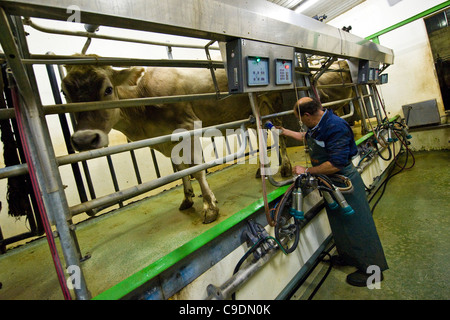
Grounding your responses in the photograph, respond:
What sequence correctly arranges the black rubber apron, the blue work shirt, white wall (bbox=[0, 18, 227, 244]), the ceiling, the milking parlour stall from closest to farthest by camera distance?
1. the milking parlour stall
2. the blue work shirt
3. the black rubber apron
4. white wall (bbox=[0, 18, 227, 244])
5. the ceiling

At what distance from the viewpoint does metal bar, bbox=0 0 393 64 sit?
29.3 inches

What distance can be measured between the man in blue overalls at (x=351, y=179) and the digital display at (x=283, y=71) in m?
0.34

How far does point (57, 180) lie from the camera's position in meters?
0.85

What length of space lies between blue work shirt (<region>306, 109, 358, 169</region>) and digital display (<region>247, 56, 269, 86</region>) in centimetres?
69

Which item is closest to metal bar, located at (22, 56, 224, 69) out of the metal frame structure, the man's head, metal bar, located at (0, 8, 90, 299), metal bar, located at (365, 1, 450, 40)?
the metal frame structure

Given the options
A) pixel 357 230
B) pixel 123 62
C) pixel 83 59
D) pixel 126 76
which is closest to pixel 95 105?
pixel 83 59

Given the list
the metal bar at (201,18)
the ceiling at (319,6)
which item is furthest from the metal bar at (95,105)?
the ceiling at (319,6)

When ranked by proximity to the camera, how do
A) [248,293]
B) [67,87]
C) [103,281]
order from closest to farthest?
[103,281] → [248,293] → [67,87]

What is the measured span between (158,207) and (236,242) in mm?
1376

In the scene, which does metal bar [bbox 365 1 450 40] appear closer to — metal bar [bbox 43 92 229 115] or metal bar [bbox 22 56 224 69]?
metal bar [bbox 22 56 224 69]

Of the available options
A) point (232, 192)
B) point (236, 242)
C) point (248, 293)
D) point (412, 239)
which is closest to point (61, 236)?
point (236, 242)

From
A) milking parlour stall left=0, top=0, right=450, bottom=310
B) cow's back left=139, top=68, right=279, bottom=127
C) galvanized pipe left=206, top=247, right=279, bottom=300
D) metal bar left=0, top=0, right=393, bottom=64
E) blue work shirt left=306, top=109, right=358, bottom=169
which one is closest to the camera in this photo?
metal bar left=0, top=0, right=393, bottom=64

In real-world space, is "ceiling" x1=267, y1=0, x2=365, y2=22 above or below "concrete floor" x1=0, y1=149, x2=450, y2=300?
above
